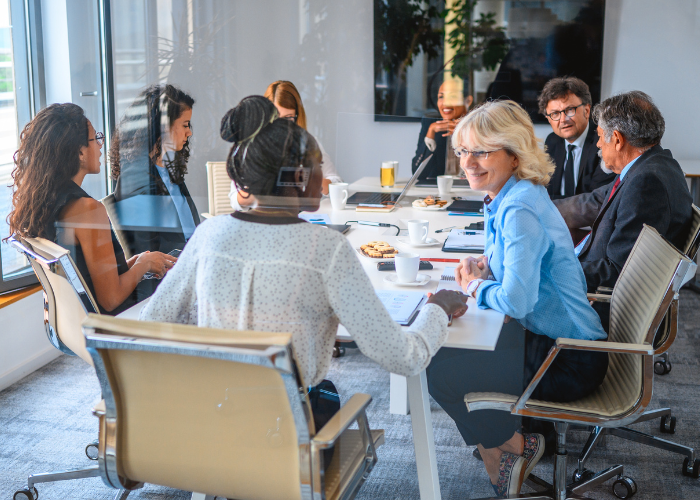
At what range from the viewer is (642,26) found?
11.4ft

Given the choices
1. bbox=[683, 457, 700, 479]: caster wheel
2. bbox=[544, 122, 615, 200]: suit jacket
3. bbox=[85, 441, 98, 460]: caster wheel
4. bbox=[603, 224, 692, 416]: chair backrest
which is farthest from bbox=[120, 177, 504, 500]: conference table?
bbox=[544, 122, 615, 200]: suit jacket

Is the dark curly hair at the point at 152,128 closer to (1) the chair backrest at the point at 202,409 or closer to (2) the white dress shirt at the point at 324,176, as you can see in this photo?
(2) the white dress shirt at the point at 324,176

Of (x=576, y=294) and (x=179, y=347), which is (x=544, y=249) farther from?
(x=179, y=347)

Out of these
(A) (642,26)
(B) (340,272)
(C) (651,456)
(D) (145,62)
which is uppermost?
(A) (642,26)

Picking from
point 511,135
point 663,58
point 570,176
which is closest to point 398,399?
point 511,135

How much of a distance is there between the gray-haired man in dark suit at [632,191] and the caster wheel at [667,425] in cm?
58

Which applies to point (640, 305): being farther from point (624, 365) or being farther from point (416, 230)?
point (416, 230)

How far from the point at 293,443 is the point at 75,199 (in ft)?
2.74

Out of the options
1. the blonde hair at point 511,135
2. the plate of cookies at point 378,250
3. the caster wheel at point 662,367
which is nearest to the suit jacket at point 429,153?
the blonde hair at point 511,135

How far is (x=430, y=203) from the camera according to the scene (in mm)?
2082

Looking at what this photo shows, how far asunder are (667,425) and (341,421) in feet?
5.22

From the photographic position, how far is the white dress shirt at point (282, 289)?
1.10m

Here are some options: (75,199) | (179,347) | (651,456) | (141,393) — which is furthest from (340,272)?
(651,456)

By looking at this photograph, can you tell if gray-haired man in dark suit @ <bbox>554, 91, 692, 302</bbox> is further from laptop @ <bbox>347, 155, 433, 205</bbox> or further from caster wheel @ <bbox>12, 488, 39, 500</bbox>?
caster wheel @ <bbox>12, 488, 39, 500</bbox>
